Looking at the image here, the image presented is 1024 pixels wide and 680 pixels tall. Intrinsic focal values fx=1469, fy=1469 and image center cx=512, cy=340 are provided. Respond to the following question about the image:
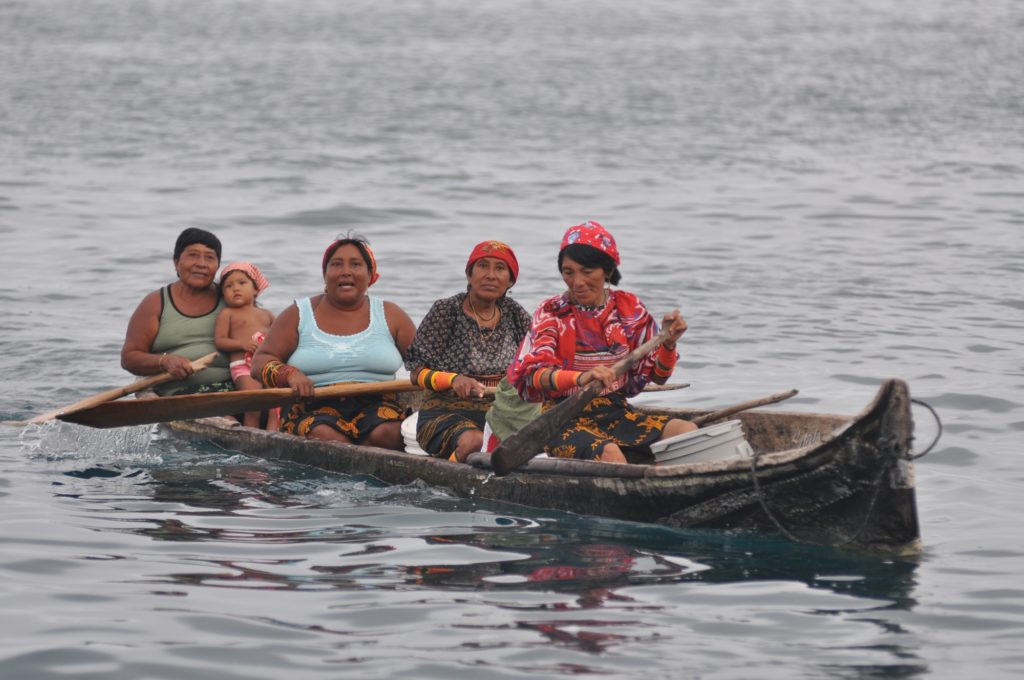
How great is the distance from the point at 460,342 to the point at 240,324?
1800 mm

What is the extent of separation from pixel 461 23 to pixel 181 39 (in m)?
8.44

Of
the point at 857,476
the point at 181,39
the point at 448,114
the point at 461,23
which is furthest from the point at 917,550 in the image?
the point at 461,23

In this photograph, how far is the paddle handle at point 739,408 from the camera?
6.97 meters

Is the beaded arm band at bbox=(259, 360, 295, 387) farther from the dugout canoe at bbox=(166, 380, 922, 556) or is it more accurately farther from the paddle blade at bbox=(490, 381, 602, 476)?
the paddle blade at bbox=(490, 381, 602, 476)

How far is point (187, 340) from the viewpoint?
8.50 metres

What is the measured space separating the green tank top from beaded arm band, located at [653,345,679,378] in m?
2.98

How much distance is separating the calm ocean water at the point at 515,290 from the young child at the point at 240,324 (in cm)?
53

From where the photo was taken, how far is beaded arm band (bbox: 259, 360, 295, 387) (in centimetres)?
761

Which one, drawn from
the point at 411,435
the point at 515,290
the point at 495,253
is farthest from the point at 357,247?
the point at 515,290

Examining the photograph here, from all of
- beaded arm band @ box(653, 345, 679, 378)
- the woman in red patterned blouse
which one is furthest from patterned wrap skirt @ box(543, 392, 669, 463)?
beaded arm band @ box(653, 345, 679, 378)

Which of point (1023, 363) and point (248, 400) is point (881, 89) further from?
point (248, 400)

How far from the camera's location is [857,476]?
5980 millimetres

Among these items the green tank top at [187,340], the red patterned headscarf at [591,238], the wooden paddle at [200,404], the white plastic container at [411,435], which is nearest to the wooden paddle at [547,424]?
the red patterned headscarf at [591,238]

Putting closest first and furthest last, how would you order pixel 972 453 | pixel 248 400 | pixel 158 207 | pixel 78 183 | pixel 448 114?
1. pixel 248 400
2. pixel 972 453
3. pixel 158 207
4. pixel 78 183
5. pixel 448 114
